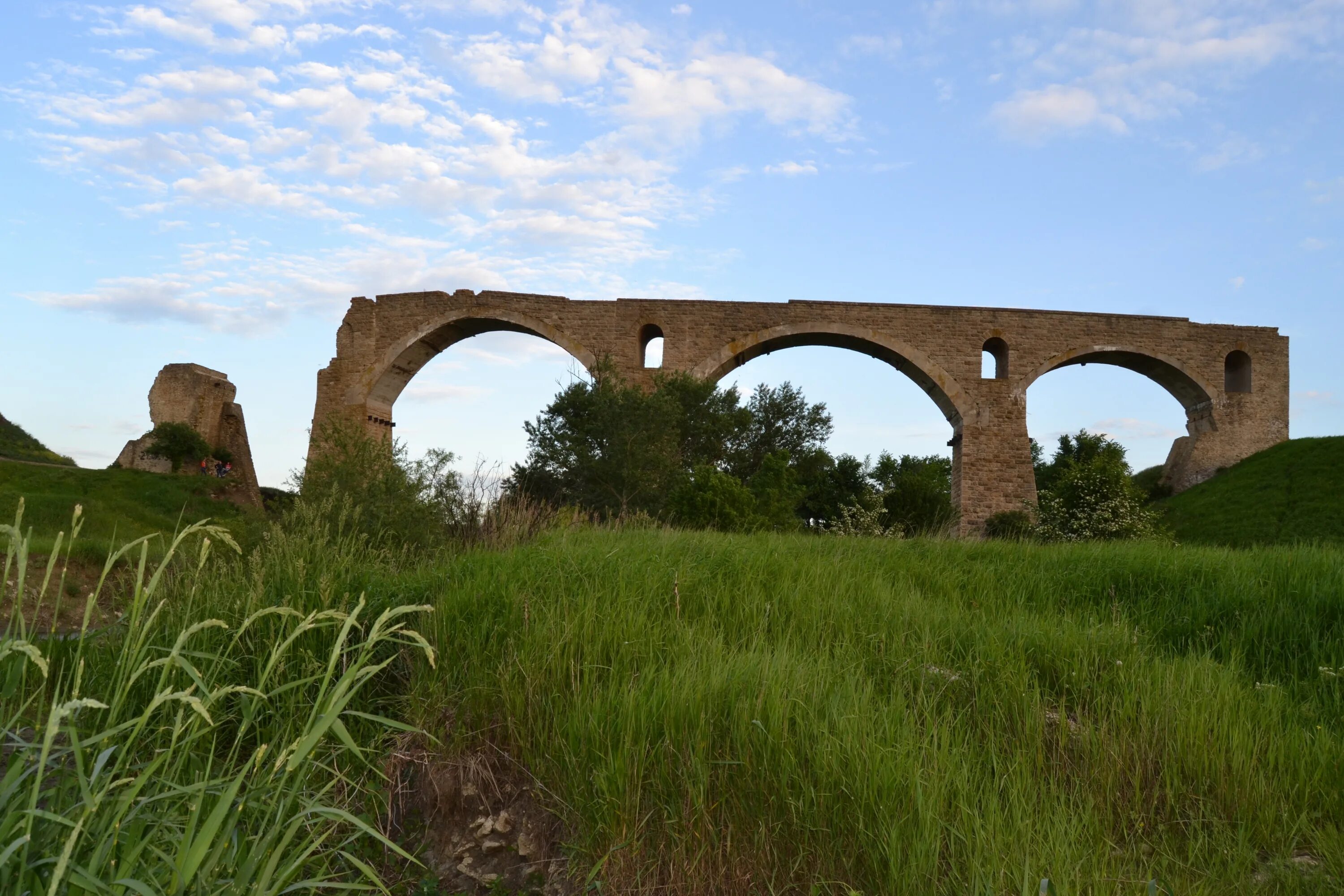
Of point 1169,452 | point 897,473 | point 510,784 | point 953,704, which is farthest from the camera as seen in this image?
point 897,473

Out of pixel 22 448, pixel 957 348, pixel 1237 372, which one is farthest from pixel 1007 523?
pixel 22 448

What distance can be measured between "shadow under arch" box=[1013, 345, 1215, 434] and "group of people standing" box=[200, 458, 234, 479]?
20.4 meters

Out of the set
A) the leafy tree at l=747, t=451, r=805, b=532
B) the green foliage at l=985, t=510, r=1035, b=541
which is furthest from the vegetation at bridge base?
→ the green foliage at l=985, t=510, r=1035, b=541

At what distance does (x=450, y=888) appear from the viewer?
322 centimetres

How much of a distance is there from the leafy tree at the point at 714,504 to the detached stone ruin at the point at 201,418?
48.5 feet

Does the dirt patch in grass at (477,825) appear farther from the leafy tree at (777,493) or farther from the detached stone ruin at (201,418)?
the detached stone ruin at (201,418)

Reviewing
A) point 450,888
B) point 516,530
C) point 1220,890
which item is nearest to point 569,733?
point 450,888

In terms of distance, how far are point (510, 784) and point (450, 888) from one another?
393mm

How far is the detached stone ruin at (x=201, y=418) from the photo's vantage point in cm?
2442

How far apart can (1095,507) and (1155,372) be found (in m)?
5.77

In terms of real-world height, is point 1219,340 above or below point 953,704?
above

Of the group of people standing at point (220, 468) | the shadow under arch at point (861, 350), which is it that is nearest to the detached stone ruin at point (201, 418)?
the group of people standing at point (220, 468)

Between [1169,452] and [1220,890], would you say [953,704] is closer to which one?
[1220,890]

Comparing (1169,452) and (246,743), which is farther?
(1169,452)
